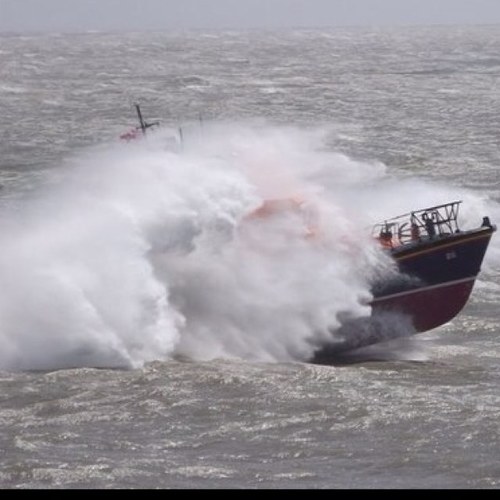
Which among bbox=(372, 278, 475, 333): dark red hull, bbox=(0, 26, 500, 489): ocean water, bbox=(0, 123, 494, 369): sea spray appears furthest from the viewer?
bbox=(372, 278, 475, 333): dark red hull

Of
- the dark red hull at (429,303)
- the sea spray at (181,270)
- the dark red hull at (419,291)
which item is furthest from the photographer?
the dark red hull at (429,303)

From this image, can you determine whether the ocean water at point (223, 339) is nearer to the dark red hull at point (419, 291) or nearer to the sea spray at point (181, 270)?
the sea spray at point (181, 270)

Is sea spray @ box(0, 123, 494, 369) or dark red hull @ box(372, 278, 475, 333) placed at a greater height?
sea spray @ box(0, 123, 494, 369)

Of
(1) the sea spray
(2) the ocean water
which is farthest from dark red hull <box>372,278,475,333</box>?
(1) the sea spray

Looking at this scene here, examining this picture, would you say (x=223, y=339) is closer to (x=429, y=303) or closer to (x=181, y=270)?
(x=181, y=270)

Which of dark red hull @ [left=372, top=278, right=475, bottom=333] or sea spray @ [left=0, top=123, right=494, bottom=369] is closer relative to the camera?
sea spray @ [left=0, top=123, right=494, bottom=369]

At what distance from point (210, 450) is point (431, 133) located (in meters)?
46.7

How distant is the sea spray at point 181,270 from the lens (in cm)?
2536

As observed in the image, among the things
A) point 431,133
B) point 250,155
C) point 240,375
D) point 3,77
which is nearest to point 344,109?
point 431,133

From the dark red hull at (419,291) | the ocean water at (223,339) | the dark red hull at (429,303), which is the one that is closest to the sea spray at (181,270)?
the ocean water at (223,339)

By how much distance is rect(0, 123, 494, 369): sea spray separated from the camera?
25359 millimetres

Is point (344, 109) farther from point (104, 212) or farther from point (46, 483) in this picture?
point (46, 483)

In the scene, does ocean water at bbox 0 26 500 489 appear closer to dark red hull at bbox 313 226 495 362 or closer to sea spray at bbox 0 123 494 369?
sea spray at bbox 0 123 494 369

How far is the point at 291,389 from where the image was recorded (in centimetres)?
2253
